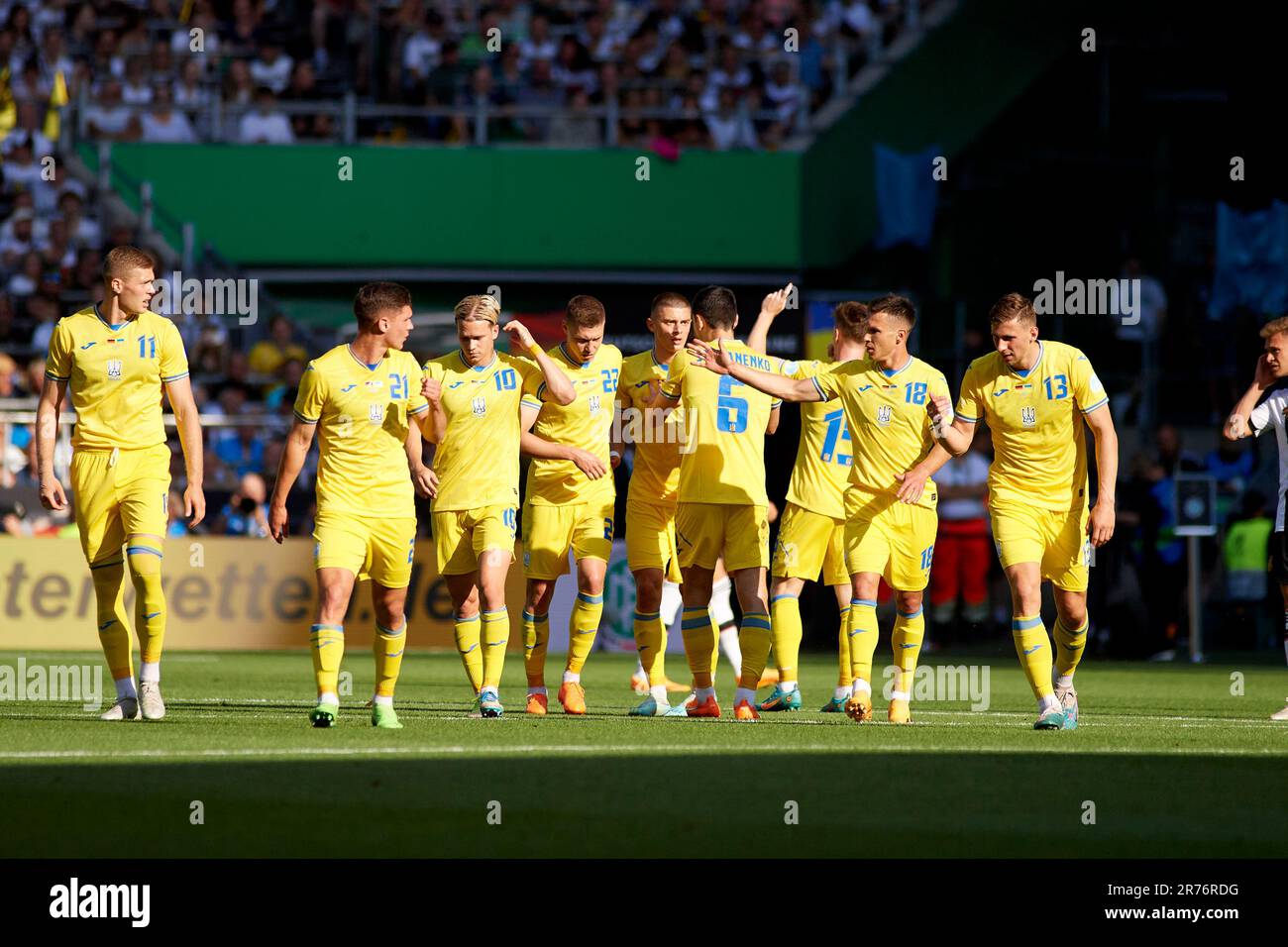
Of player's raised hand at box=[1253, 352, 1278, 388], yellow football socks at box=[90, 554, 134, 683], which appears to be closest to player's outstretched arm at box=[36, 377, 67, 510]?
yellow football socks at box=[90, 554, 134, 683]

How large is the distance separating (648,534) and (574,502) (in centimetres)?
53

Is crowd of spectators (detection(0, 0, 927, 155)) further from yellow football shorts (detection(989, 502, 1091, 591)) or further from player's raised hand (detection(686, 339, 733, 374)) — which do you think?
yellow football shorts (detection(989, 502, 1091, 591))

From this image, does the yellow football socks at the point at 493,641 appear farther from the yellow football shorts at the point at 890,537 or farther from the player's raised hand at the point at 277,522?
the yellow football shorts at the point at 890,537

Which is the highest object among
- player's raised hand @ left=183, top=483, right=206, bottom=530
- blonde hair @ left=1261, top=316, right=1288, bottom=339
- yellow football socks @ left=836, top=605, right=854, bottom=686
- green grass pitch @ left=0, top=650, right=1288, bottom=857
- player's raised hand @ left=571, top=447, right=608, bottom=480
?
blonde hair @ left=1261, top=316, right=1288, bottom=339

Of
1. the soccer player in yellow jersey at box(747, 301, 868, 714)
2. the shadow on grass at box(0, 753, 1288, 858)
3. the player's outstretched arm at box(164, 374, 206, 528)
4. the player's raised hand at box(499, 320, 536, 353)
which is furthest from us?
the soccer player in yellow jersey at box(747, 301, 868, 714)

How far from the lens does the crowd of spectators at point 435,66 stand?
100 feet

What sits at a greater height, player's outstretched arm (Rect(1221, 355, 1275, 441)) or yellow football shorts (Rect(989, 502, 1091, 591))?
player's outstretched arm (Rect(1221, 355, 1275, 441))

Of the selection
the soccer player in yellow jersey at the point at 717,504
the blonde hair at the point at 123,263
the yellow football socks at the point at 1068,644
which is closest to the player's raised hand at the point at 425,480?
the soccer player in yellow jersey at the point at 717,504

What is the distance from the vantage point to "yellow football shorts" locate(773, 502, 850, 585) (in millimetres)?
13328

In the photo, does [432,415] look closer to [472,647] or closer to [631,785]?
[472,647]

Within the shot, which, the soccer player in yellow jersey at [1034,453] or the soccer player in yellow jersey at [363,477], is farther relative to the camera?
the soccer player in yellow jersey at [1034,453]

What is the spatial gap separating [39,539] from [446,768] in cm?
1339

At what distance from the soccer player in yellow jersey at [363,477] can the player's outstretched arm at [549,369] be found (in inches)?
25.1

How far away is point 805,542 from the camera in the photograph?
1348 cm
